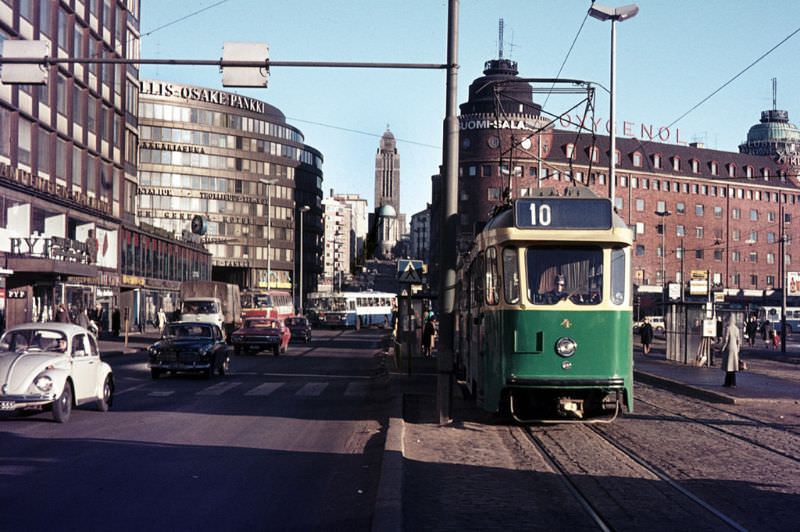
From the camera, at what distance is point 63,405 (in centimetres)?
1536

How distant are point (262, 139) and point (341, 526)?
108513 mm

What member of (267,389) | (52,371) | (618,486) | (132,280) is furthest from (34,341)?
(132,280)

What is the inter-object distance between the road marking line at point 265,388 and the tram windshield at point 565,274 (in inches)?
377

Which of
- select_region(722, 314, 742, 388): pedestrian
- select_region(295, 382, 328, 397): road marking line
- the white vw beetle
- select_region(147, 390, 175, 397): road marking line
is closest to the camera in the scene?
the white vw beetle

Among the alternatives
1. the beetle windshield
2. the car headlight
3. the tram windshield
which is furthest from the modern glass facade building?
the tram windshield

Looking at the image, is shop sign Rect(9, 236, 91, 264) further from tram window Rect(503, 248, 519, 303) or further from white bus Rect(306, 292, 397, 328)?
white bus Rect(306, 292, 397, 328)

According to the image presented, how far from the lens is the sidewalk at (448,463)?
27.8 ft

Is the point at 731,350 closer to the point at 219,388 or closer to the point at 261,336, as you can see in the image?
the point at 219,388

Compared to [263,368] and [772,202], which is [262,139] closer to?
[772,202]

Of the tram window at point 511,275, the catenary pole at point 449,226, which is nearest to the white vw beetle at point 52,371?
the catenary pole at point 449,226

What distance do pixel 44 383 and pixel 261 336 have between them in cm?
2567

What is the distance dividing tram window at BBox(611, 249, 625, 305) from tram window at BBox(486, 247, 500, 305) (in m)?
1.69

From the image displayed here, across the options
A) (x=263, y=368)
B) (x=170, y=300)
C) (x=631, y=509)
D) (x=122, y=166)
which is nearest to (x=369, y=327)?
(x=170, y=300)

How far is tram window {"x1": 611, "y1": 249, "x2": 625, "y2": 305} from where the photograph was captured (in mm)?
Answer: 14609
